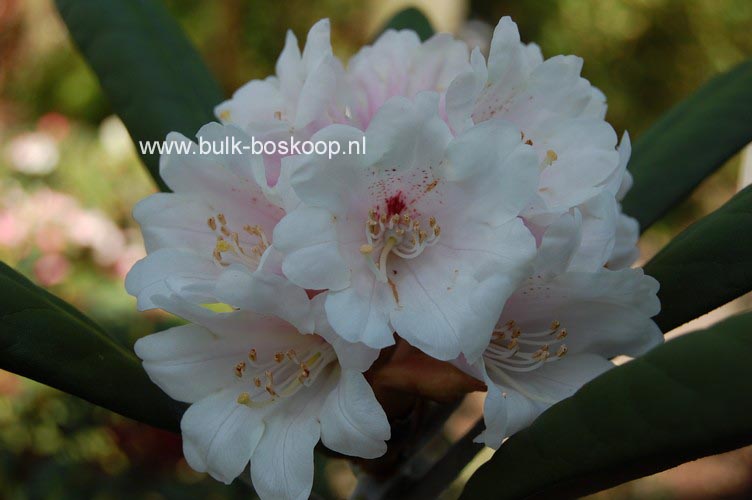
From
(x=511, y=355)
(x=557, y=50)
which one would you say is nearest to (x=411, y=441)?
(x=511, y=355)

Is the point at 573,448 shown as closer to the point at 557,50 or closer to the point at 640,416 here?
the point at 640,416

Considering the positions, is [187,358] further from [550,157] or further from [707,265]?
[707,265]

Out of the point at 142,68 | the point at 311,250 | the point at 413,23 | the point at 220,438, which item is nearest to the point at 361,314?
the point at 311,250

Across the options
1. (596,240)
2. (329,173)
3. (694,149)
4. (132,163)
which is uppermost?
(329,173)

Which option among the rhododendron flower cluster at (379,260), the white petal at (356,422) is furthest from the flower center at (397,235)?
the white petal at (356,422)

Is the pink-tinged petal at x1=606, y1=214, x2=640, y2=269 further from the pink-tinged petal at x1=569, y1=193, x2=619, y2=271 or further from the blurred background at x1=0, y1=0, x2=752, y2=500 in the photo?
the blurred background at x1=0, y1=0, x2=752, y2=500

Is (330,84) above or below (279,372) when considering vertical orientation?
above

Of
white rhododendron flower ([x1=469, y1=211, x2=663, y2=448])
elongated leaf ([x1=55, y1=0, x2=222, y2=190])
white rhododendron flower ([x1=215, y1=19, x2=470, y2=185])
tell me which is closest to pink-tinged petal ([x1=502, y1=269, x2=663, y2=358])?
white rhododendron flower ([x1=469, y1=211, x2=663, y2=448])
